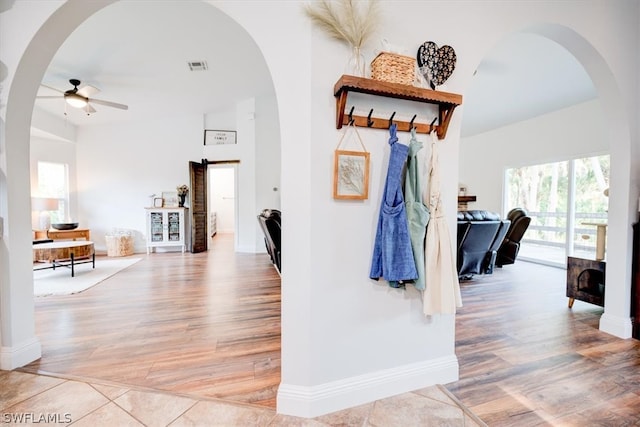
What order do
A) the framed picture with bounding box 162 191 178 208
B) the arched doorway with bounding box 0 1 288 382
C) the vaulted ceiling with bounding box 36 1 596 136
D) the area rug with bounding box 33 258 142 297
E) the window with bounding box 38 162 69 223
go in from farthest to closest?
the framed picture with bounding box 162 191 178 208, the window with bounding box 38 162 69 223, the area rug with bounding box 33 258 142 297, the vaulted ceiling with bounding box 36 1 596 136, the arched doorway with bounding box 0 1 288 382

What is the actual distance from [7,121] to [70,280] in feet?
9.75

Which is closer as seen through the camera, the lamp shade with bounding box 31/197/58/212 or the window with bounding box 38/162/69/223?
the lamp shade with bounding box 31/197/58/212

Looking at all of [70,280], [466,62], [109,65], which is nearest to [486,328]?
[466,62]

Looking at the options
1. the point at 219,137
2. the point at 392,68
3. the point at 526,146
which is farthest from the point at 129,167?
the point at 526,146

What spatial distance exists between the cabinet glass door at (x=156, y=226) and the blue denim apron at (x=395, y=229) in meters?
6.13

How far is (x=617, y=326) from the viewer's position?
225 cm

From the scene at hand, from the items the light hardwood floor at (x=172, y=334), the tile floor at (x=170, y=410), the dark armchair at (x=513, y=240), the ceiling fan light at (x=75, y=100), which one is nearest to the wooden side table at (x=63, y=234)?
the light hardwood floor at (x=172, y=334)

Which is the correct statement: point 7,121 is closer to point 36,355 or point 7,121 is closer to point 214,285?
point 36,355

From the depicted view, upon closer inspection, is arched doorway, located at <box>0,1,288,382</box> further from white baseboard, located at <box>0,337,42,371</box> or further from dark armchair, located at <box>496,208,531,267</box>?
dark armchair, located at <box>496,208,531,267</box>

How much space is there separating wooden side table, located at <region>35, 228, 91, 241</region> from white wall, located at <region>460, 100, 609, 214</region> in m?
8.70

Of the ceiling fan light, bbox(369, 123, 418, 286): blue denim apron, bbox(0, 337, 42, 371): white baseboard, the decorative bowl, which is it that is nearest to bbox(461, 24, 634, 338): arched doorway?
bbox(369, 123, 418, 286): blue denim apron

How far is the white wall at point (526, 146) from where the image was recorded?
14.5 ft

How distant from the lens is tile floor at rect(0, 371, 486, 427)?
1.35 metres

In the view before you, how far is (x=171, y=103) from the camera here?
18.3ft
